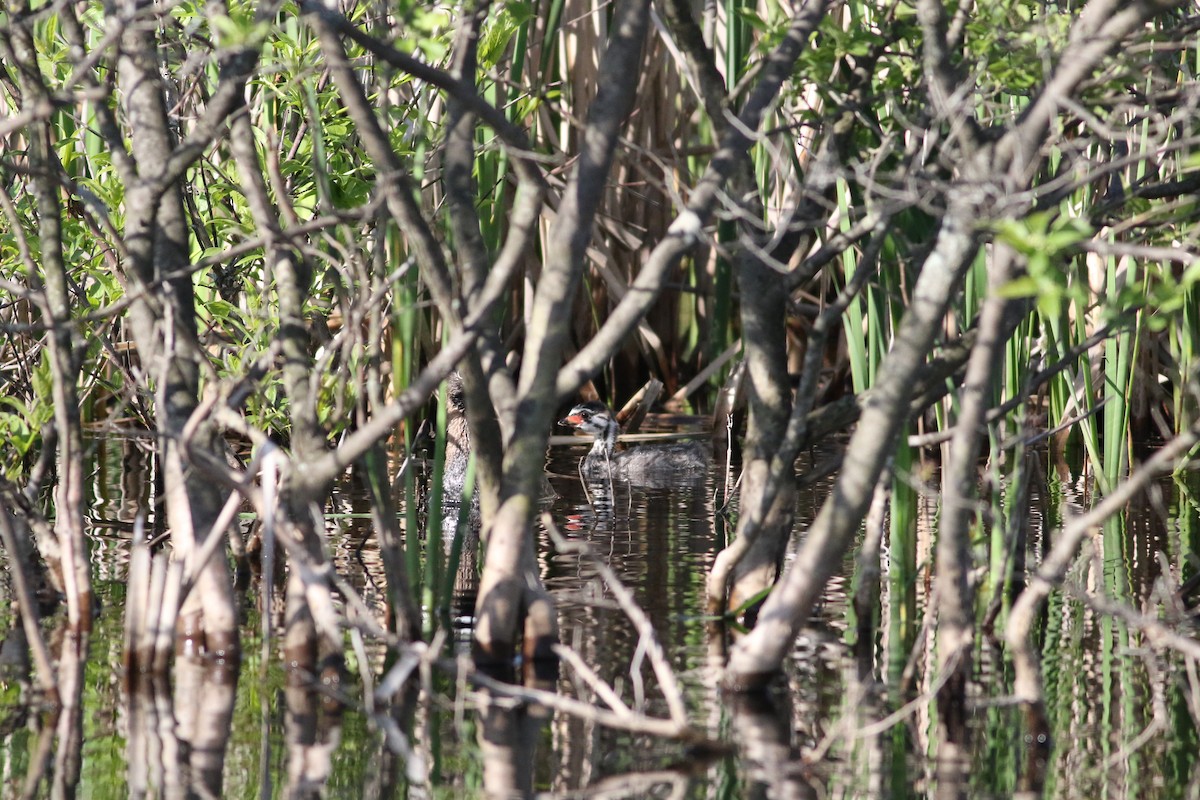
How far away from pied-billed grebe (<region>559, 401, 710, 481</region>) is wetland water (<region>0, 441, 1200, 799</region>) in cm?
326

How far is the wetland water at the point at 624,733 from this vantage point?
11.6 feet

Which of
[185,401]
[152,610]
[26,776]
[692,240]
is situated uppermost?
[692,240]

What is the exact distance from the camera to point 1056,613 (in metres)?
5.37

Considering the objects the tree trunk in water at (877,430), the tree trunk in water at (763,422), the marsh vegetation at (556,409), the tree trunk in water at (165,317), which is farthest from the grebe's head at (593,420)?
the tree trunk in water at (877,430)

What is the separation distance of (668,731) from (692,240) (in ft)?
4.23

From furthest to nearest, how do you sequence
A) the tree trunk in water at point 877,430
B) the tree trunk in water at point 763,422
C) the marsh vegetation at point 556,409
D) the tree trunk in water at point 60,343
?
1. the tree trunk in water at point 763,422
2. the tree trunk in water at point 60,343
3. the tree trunk in water at point 877,430
4. the marsh vegetation at point 556,409

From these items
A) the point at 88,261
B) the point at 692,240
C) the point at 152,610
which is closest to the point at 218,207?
the point at 88,261

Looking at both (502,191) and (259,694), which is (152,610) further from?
(502,191)

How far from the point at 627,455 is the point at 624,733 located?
17.0ft

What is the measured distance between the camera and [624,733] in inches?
155

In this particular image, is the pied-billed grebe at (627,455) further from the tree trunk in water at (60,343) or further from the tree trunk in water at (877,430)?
the tree trunk in water at (877,430)

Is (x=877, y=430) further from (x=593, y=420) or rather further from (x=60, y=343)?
(x=593, y=420)

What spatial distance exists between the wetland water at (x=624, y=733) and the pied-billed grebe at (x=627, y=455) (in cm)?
326

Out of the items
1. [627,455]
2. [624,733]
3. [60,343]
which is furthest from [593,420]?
[624,733]
